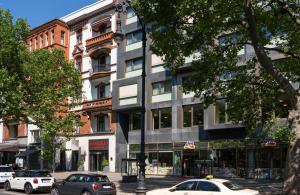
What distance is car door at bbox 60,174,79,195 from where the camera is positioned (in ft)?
74.5

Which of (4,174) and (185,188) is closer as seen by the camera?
(185,188)

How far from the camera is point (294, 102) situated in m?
18.2

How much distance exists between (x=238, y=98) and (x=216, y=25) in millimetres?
6537

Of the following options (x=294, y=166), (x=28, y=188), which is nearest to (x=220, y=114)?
(x=28, y=188)

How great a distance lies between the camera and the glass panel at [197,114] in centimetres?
4016

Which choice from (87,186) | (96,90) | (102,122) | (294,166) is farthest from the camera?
(96,90)

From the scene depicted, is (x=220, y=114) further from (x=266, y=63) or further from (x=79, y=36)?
(x=79, y=36)

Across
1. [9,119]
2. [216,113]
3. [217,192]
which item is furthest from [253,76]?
[9,119]

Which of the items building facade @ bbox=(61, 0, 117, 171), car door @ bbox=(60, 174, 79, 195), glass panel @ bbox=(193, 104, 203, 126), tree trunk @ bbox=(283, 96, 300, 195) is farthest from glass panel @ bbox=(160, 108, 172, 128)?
tree trunk @ bbox=(283, 96, 300, 195)

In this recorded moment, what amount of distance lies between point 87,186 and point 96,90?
29665 mm

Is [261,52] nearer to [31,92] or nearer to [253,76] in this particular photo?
[253,76]

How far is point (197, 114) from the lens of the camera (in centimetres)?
4050

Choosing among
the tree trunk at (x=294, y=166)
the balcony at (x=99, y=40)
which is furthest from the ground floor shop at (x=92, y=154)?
the tree trunk at (x=294, y=166)

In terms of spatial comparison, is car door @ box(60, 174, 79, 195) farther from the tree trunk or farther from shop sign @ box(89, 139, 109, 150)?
shop sign @ box(89, 139, 109, 150)
